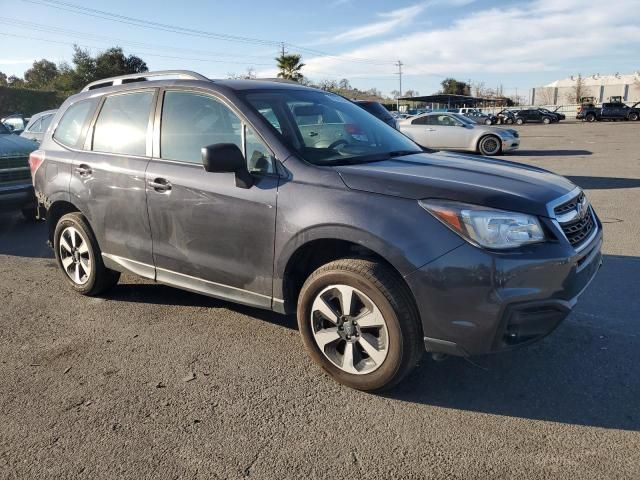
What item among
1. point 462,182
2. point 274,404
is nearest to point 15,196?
point 274,404

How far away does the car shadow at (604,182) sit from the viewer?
10.2 metres

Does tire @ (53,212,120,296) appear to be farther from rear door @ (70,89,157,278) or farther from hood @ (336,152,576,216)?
hood @ (336,152,576,216)

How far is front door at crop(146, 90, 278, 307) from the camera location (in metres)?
3.48

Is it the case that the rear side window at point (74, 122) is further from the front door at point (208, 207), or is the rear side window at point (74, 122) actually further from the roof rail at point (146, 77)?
the front door at point (208, 207)

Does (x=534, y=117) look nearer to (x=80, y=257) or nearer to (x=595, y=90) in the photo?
(x=595, y=90)

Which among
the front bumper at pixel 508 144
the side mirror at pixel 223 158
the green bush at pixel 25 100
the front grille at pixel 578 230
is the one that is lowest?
the front bumper at pixel 508 144

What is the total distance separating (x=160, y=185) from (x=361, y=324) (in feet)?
6.23

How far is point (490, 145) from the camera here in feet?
55.9

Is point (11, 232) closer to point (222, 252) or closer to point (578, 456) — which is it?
point (222, 252)

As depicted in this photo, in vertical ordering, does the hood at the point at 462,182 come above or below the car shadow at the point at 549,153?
above

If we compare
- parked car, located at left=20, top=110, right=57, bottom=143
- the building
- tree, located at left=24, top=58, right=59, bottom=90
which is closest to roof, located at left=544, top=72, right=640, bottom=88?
the building

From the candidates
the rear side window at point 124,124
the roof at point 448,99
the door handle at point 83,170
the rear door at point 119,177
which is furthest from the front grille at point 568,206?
the roof at point 448,99

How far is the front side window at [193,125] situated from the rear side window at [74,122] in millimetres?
1149

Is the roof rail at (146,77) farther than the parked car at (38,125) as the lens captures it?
No
